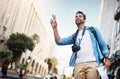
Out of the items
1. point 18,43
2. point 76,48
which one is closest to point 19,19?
point 18,43

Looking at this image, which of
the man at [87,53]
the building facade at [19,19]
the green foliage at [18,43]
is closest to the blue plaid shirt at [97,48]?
the man at [87,53]

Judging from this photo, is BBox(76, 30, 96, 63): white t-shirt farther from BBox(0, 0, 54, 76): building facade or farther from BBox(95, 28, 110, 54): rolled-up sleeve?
BBox(0, 0, 54, 76): building facade

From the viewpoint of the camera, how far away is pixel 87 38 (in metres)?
4.22

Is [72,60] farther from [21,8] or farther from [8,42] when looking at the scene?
[21,8]

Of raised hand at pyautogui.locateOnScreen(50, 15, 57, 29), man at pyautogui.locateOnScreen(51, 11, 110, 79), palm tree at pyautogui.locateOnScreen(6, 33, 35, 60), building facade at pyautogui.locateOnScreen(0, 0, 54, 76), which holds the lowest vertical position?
man at pyautogui.locateOnScreen(51, 11, 110, 79)

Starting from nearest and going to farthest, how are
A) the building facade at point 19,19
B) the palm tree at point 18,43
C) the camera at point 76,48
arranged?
the camera at point 76,48
the building facade at point 19,19
the palm tree at point 18,43

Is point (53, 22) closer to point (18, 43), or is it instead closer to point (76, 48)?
point (76, 48)

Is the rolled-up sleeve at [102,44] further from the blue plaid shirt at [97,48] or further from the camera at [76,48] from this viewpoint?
the camera at [76,48]

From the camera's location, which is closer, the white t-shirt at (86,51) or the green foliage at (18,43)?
the white t-shirt at (86,51)

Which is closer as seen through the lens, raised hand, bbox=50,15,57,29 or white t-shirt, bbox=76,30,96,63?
white t-shirt, bbox=76,30,96,63

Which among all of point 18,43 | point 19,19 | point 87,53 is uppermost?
point 19,19

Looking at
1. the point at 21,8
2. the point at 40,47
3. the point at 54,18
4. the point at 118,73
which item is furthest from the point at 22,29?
the point at 54,18

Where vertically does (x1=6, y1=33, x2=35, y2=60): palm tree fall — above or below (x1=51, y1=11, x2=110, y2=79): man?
above

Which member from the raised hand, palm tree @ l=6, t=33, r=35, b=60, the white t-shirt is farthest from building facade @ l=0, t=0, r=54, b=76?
the white t-shirt
